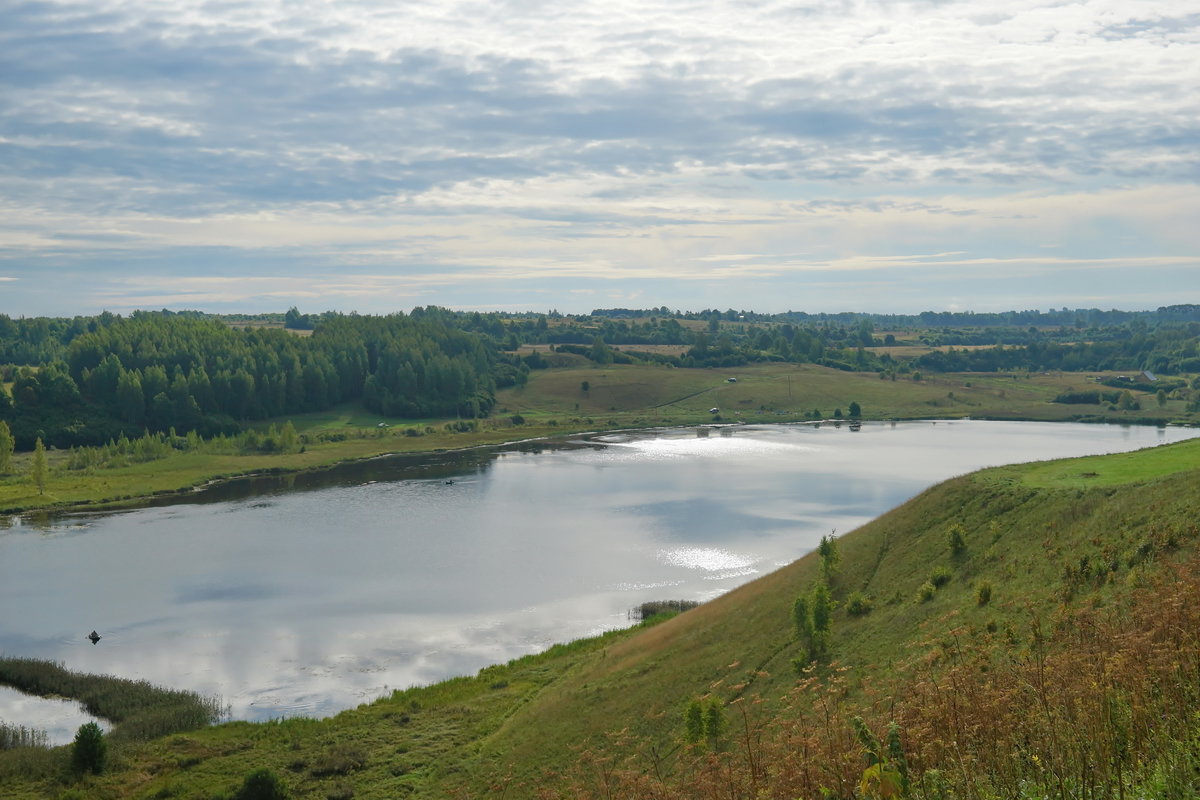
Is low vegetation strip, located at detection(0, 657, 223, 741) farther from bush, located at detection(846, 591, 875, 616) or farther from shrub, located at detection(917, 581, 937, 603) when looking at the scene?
shrub, located at detection(917, 581, 937, 603)

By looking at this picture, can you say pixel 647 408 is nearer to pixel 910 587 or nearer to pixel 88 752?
pixel 910 587

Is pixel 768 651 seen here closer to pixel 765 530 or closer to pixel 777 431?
pixel 765 530

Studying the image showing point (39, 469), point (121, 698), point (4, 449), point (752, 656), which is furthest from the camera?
point (4, 449)

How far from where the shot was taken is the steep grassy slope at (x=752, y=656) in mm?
20641

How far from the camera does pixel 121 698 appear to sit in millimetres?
37875

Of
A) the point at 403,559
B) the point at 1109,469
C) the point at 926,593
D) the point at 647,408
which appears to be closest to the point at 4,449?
the point at 403,559

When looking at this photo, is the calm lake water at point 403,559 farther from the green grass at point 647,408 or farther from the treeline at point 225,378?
the treeline at point 225,378

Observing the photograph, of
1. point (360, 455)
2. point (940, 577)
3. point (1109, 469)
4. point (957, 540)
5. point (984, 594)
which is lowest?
point (360, 455)

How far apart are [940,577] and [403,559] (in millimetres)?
46305

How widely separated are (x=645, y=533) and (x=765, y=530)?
9.47m

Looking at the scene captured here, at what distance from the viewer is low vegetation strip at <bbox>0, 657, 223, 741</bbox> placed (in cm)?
3453

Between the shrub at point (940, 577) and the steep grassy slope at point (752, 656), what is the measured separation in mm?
272

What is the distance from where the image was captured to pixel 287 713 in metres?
36.3

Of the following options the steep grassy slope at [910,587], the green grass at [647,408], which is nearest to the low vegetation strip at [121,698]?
the steep grassy slope at [910,587]
